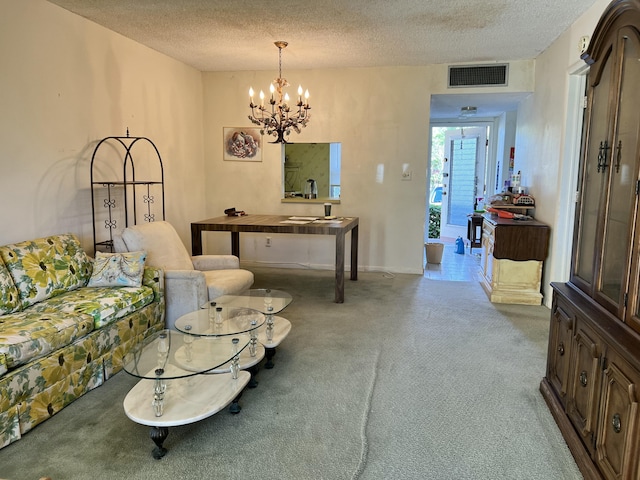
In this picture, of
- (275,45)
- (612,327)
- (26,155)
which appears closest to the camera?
(612,327)

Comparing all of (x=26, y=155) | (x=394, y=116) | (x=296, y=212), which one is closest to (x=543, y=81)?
(x=394, y=116)

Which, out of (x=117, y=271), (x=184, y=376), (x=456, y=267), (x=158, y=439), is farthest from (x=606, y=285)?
(x=456, y=267)

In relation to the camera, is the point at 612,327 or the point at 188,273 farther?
the point at 188,273

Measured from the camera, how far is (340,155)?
5.71 m

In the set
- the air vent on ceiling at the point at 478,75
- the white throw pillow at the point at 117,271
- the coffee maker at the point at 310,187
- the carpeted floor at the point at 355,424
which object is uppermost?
the air vent on ceiling at the point at 478,75

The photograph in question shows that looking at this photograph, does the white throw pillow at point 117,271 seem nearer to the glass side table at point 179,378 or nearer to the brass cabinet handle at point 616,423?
the glass side table at point 179,378

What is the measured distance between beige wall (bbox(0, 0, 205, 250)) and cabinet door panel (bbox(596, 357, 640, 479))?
3.61 metres

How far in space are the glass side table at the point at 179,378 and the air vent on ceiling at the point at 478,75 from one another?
4.17 m

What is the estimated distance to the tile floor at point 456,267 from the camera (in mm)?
5488

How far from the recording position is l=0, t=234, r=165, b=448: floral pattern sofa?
2.07 metres

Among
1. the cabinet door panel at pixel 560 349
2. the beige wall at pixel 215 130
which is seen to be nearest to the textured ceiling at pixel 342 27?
the beige wall at pixel 215 130

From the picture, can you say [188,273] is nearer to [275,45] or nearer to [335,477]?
[335,477]

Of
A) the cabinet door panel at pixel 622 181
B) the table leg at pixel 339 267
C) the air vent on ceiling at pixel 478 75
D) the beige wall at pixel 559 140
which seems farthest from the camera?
the air vent on ceiling at pixel 478 75

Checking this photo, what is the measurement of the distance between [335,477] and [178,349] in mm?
1077
